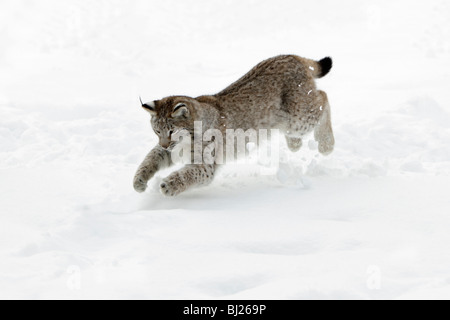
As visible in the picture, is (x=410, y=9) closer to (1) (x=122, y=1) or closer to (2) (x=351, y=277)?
(1) (x=122, y=1)

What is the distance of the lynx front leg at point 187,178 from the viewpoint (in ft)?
17.4

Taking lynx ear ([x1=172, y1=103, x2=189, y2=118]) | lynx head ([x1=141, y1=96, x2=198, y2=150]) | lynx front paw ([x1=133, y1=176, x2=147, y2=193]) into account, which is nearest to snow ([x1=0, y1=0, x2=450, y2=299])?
lynx front paw ([x1=133, y1=176, x2=147, y2=193])

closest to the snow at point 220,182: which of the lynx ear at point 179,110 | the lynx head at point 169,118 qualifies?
the lynx head at point 169,118

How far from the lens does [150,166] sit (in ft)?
19.1

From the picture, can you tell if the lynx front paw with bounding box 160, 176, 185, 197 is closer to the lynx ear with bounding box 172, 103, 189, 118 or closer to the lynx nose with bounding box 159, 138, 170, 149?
the lynx nose with bounding box 159, 138, 170, 149

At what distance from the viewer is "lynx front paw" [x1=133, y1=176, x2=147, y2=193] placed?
5.56 m

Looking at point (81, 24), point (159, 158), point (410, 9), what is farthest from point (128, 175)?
point (410, 9)

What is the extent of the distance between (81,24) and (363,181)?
11039 millimetres

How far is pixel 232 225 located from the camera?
441 cm

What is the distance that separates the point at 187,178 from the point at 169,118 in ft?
2.03

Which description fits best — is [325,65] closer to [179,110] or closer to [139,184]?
[179,110]

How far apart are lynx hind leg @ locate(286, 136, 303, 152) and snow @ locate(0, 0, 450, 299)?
0.62 ft

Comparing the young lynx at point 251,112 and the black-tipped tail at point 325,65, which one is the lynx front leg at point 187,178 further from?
the black-tipped tail at point 325,65

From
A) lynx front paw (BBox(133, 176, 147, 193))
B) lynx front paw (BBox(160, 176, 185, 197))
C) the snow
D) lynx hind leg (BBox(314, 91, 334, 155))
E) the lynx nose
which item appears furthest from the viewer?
lynx hind leg (BBox(314, 91, 334, 155))
